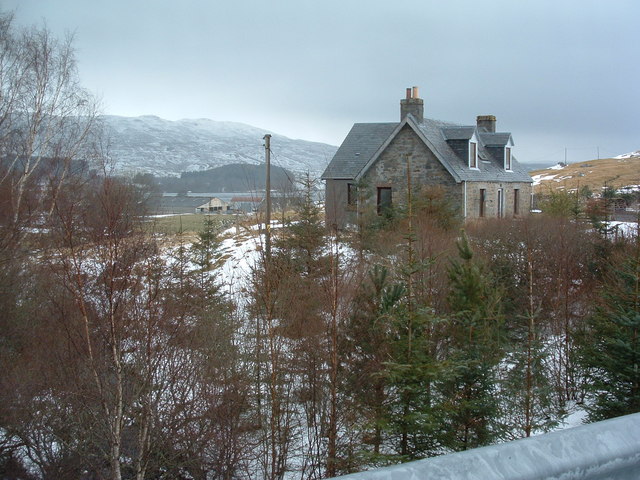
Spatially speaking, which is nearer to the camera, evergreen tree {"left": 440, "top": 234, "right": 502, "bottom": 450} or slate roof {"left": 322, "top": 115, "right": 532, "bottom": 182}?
evergreen tree {"left": 440, "top": 234, "right": 502, "bottom": 450}

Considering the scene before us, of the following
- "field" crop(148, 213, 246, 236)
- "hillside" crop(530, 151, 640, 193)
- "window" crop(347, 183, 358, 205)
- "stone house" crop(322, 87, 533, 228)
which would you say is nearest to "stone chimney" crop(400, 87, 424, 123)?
"stone house" crop(322, 87, 533, 228)

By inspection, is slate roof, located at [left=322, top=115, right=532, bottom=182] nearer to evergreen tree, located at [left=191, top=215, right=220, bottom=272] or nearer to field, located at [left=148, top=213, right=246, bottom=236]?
field, located at [left=148, top=213, right=246, bottom=236]

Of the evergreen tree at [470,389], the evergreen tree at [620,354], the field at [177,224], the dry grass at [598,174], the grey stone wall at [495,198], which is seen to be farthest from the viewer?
the dry grass at [598,174]

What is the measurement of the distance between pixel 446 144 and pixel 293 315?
2067 centimetres

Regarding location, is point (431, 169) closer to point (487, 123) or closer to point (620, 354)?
point (487, 123)

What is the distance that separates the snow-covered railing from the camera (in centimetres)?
185

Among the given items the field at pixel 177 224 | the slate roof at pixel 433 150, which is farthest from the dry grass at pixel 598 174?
the field at pixel 177 224

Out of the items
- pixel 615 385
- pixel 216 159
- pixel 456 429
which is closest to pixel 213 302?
pixel 456 429

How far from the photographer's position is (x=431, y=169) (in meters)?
29.2

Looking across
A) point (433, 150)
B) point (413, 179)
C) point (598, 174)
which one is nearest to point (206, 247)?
point (413, 179)

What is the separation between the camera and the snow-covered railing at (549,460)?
185 cm

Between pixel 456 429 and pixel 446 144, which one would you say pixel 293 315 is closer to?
pixel 456 429

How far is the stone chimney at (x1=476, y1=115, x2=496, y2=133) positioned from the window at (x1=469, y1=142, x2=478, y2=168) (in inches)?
275

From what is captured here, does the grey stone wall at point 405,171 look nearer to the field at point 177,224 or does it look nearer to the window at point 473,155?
the window at point 473,155
